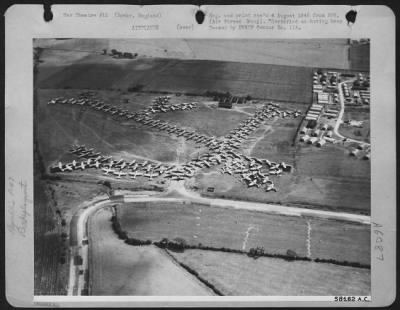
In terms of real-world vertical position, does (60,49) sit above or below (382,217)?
above

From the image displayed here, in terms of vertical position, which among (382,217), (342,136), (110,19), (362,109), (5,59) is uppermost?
(110,19)

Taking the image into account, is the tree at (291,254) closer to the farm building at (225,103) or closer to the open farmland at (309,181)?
the open farmland at (309,181)

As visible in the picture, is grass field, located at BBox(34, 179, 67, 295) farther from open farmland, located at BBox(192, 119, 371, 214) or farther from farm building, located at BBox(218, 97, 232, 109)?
farm building, located at BBox(218, 97, 232, 109)

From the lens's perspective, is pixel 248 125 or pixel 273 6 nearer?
pixel 273 6

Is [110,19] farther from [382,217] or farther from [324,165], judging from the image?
[382,217]

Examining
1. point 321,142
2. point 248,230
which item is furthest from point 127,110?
point 321,142

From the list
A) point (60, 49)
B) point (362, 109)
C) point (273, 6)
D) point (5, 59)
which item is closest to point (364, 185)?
point (362, 109)

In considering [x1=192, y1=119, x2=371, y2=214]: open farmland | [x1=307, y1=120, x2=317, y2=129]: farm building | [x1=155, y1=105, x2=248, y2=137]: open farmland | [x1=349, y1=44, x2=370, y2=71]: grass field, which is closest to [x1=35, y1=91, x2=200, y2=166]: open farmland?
[x1=155, y1=105, x2=248, y2=137]: open farmland
